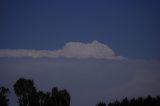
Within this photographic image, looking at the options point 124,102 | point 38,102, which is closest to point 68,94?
point 38,102

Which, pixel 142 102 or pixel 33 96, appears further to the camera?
pixel 142 102

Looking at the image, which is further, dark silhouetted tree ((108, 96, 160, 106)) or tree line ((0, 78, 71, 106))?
dark silhouetted tree ((108, 96, 160, 106))

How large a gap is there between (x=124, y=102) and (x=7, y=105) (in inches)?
2126

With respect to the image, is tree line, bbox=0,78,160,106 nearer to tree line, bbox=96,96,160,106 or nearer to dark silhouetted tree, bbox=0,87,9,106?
dark silhouetted tree, bbox=0,87,9,106

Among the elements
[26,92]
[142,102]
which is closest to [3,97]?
[26,92]

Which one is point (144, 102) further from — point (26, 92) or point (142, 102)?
point (26, 92)

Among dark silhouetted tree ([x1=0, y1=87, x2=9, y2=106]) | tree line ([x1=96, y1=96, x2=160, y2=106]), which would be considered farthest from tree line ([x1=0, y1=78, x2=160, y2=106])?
tree line ([x1=96, y1=96, x2=160, y2=106])

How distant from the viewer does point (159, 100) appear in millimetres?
110625

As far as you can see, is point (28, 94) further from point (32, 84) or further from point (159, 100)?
point (159, 100)

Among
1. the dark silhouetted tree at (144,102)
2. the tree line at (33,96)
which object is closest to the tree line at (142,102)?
the dark silhouetted tree at (144,102)

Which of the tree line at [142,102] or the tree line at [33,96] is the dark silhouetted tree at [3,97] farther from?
the tree line at [142,102]

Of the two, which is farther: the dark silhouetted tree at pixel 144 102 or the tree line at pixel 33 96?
the dark silhouetted tree at pixel 144 102

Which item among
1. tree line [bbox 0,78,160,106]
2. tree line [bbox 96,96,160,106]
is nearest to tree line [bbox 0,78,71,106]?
tree line [bbox 0,78,160,106]

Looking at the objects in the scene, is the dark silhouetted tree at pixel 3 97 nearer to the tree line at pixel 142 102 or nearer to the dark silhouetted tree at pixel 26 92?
the dark silhouetted tree at pixel 26 92
